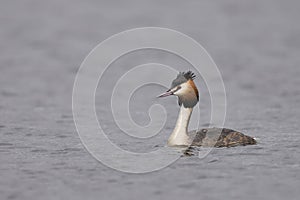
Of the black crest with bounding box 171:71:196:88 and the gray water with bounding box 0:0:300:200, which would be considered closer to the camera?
the gray water with bounding box 0:0:300:200

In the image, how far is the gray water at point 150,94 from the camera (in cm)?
1427

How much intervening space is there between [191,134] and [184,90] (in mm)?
965

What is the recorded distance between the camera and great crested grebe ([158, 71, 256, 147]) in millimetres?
16969

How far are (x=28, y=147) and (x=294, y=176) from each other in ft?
18.8

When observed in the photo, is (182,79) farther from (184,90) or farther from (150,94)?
(150,94)

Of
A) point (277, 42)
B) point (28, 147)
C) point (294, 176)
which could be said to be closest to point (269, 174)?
point (294, 176)

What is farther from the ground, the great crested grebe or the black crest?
the black crest

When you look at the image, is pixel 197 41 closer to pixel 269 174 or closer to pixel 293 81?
pixel 293 81

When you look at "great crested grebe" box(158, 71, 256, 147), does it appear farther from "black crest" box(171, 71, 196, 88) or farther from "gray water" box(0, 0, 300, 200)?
"gray water" box(0, 0, 300, 200)

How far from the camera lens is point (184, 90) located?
56.5 feet

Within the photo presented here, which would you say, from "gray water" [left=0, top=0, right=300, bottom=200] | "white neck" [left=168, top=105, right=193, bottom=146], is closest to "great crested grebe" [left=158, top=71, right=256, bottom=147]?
"white neck" [left=168, top=105, right=193, bottom=146]

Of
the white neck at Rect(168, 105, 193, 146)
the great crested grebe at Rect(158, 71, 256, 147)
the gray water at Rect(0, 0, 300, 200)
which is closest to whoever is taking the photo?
the gray water at Rect(0, 0, 300, 200)

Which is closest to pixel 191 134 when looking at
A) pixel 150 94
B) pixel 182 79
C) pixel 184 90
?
pixel 184 90

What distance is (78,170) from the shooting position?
15.1 metres
